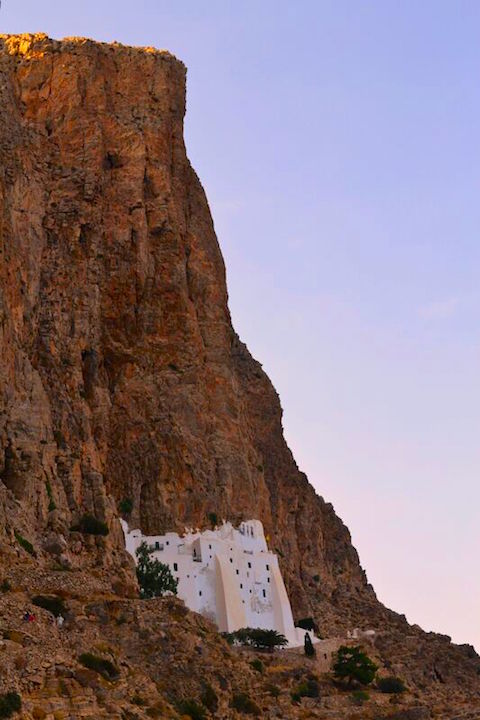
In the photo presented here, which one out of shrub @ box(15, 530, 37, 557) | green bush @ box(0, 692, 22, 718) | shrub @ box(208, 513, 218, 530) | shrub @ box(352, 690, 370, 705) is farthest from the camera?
shrub @ box(208, 513, 218, 530)

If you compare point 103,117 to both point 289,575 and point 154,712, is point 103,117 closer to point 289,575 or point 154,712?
point 289,575

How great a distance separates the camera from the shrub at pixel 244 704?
51.1 meters

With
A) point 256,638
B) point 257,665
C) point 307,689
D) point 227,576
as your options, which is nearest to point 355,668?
point 256,638

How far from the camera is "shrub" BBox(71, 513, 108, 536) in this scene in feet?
210

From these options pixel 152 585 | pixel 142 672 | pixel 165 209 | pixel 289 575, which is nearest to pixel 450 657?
pixel 289 575

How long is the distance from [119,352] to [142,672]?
3236 centimetres

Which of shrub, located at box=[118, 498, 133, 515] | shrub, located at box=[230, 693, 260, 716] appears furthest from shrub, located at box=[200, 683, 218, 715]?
shrub, located at box=[118, 498, 133, 515]

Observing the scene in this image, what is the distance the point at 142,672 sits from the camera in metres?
48.2

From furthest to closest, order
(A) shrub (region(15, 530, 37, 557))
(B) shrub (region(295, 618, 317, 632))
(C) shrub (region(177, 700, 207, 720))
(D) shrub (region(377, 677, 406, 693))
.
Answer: (B) shrub (region(295, 618, 317, 632)), (D) shrub (region(377, 677, 406, 693)), (A) shrub (region(15, 530, 37, 557)), (C) shrub (region(177, 700, 207, 720))

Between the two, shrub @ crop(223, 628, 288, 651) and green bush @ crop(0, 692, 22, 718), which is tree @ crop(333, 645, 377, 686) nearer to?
shrub @ crop(223, 628, 288, 651)

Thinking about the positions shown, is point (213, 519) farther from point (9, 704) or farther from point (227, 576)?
point (9, 704)

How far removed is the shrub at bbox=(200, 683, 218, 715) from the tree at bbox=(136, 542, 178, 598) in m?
16.0

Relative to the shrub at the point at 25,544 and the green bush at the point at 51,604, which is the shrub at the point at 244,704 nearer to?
the green bush at the point at 51,604

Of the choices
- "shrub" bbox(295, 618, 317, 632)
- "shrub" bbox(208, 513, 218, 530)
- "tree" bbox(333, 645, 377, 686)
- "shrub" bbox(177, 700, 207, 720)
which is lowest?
"shrub" bbox(177, 700, 207, 720)
